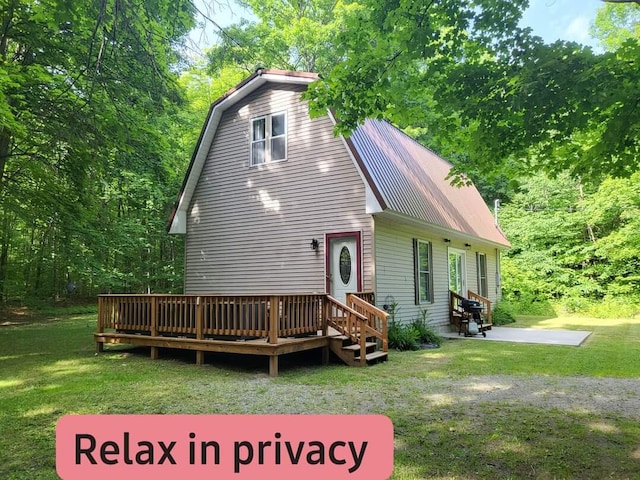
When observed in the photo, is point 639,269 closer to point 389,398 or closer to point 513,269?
point 513,269

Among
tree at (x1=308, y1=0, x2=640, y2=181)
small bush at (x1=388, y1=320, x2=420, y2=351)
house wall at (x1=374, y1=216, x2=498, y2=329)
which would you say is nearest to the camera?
tree at (x1=308, y1=0, x2=640, y2=181)

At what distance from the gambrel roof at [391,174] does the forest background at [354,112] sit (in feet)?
2.62

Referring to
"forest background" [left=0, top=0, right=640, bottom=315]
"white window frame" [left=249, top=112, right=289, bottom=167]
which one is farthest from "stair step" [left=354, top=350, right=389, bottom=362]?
"white window frame" [left=249, top=112, right=289, bottom=167]

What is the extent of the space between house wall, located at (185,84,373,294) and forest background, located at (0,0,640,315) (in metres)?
1.30

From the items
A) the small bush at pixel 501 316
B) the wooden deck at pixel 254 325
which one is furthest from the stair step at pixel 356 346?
the small bush at pixel 501 316

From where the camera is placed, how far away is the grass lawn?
3.40m

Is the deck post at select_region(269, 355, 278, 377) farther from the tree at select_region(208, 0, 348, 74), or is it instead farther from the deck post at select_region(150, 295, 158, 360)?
the tree at select_region(208, 0, 348, 74)

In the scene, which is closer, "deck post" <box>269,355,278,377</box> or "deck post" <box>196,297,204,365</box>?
"deck post" <box>269,355,278,377</box>

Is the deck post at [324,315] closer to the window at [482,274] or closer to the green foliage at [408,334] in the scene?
the green foliage at [408,334]

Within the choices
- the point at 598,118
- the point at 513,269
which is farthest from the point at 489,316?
the point at 598,118

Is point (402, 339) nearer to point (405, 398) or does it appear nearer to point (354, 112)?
point (405, 398)

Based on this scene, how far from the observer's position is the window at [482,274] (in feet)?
53.0

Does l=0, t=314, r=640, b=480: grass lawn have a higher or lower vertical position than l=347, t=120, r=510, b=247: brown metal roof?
lower

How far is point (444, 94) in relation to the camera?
16.3 ft
